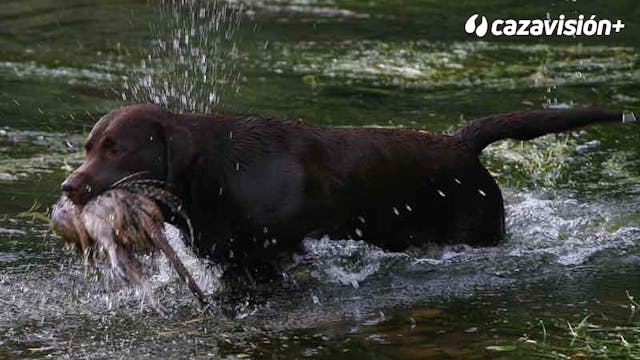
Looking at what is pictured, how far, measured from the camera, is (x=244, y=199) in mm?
5812

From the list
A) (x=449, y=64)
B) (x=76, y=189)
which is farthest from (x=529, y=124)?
(x=449, y=64)

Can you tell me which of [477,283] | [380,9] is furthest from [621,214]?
[380,9]

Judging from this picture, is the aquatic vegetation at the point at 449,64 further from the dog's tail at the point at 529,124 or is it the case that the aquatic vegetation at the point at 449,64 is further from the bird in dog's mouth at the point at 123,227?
the bird in dog's mouth at the point at 123,227

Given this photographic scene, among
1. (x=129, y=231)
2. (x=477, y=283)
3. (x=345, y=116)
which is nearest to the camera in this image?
(x=129, y=231)

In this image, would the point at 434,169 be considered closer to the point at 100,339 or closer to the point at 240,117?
the point at 240,117

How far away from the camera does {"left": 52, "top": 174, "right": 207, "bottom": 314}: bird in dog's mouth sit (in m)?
5.39

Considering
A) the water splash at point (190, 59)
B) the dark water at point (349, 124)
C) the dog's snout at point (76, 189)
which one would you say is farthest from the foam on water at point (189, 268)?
the water splash at point (190, 59)

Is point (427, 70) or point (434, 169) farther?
point (427, 70)

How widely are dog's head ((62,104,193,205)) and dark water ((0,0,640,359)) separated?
68cm

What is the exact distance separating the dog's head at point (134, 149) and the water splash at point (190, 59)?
399 cm

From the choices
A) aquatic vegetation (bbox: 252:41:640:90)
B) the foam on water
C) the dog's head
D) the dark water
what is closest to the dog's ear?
the dog's head

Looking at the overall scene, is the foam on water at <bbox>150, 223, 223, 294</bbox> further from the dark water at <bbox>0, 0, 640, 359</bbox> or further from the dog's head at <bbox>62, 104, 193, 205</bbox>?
the dog's head at <bbox>62, 104, 193, 205</bbox>

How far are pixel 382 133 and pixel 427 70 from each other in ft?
19.0

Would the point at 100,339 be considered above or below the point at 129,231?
below
